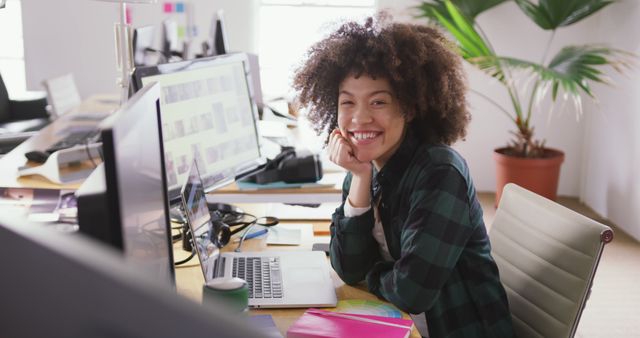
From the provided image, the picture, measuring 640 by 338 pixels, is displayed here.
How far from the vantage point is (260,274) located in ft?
5.58

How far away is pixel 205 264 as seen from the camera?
1582mm

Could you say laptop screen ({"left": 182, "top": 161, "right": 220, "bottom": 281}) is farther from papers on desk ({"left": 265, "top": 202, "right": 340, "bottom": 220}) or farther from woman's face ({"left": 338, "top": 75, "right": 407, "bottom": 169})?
papers on desk ({"left": 265, "top": 202, "right": 340, "bottom": 220})

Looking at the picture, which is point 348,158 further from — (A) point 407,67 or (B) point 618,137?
(B) point 618,137

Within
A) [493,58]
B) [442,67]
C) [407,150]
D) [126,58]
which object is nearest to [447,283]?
[407,150]

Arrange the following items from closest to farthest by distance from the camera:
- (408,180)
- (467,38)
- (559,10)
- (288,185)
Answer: (408,180) < (288,185) < (467,38) < (559,10)

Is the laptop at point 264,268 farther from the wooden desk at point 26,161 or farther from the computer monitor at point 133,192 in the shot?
the wooden desk at point 26,161

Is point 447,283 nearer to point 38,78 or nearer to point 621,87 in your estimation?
point 621,87

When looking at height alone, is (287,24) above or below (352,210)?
above

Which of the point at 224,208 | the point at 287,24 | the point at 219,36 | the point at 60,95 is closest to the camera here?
the point at 224,208

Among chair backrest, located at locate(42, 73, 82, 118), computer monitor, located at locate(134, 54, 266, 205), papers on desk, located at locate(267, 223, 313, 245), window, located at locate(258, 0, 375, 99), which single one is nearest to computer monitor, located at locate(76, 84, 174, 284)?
computer monitor, located at locate(134, 54, 266, 205)

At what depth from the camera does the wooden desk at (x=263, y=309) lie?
1.49m

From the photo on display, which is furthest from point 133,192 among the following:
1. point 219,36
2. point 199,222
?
point 219,36

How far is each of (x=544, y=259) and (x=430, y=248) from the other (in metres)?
0.31

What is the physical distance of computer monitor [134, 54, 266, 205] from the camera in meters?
1.89
